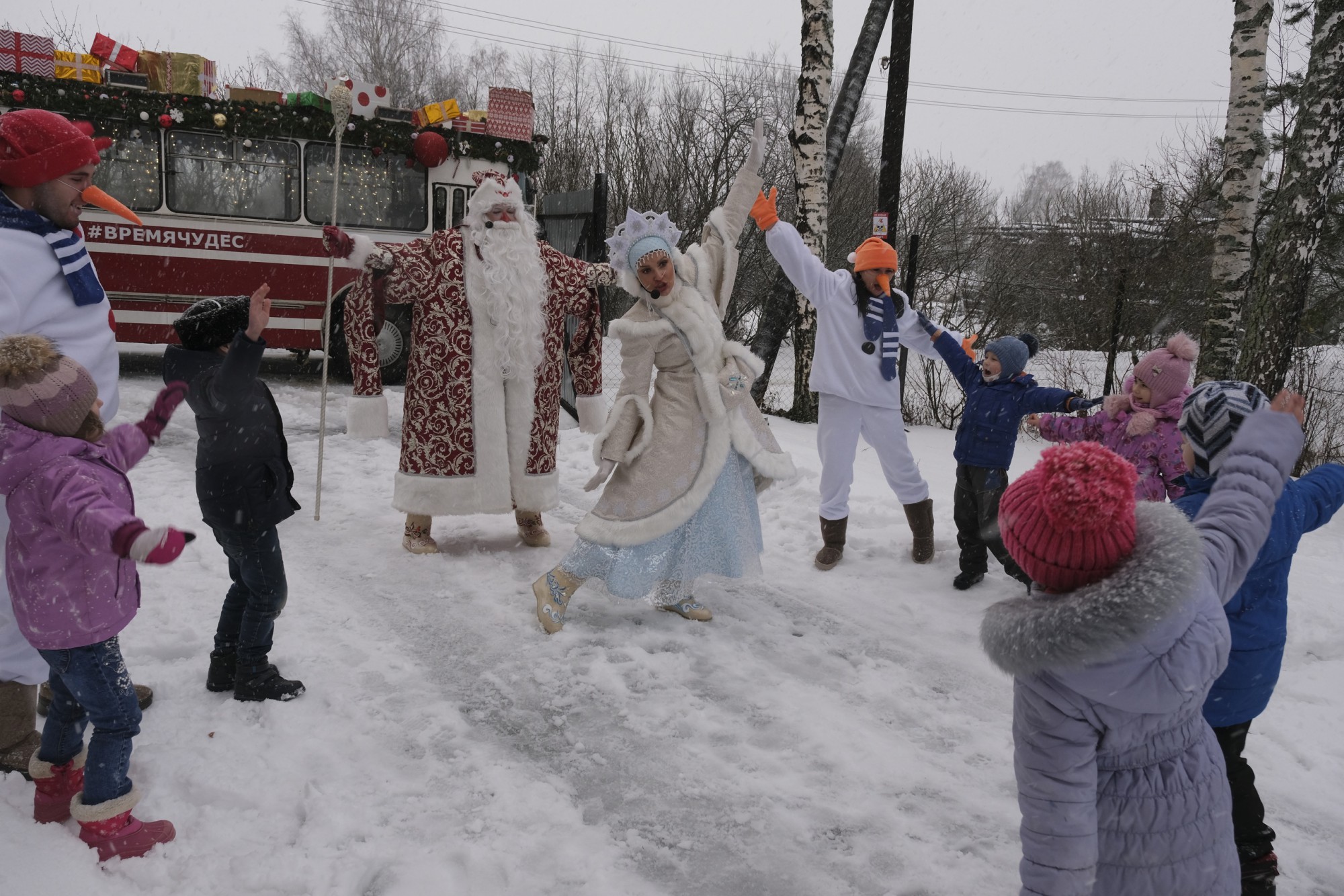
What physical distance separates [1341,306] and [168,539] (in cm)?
1446

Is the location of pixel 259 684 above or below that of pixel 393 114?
below

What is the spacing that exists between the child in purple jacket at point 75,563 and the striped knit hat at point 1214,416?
8.32 feet

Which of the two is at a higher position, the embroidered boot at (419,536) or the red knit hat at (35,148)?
the red knit hat at (35,148)

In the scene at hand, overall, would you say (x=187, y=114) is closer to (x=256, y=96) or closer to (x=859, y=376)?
(x=256, y=96)

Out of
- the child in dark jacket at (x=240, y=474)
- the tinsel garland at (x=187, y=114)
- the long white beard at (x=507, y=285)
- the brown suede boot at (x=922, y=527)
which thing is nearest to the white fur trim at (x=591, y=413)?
the long white beard at (x=507, y=285)

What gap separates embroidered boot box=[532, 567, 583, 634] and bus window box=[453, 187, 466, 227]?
277 inches

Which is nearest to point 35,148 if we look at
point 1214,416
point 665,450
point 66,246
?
point 66,246

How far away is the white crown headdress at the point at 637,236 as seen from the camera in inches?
156

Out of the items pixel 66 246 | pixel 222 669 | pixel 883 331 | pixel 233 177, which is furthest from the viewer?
pixel 233 177

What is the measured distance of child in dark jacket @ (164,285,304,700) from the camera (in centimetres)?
292

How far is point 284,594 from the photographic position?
324 centimetres

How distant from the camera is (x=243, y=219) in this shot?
31.2 feet

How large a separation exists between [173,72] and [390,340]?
3.46m

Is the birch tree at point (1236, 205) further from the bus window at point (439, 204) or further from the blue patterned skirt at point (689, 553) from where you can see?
the bus window at point (439, 204)
